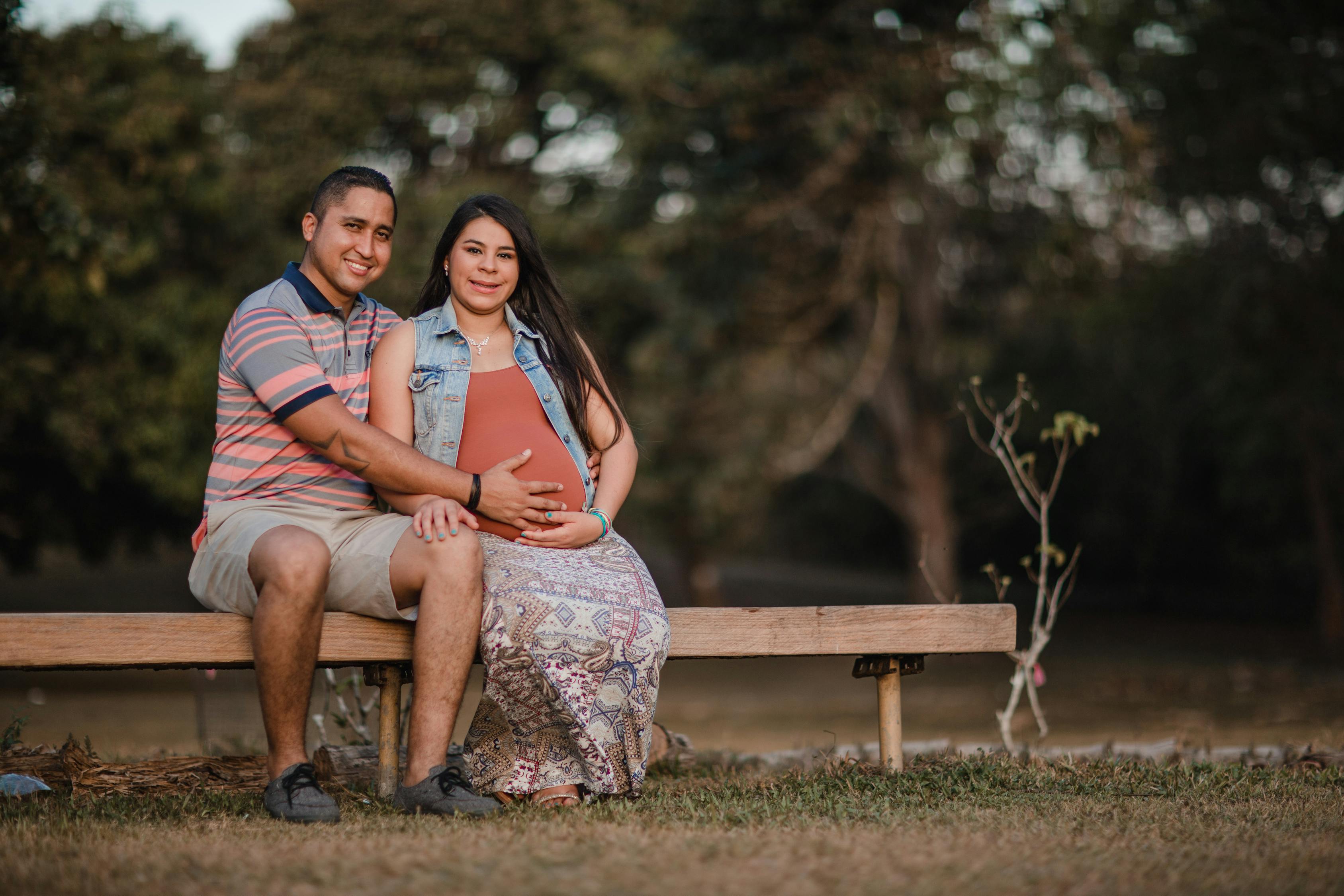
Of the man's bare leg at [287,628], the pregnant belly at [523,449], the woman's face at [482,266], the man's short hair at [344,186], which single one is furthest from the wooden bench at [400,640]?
the man's short hair at [344,186]

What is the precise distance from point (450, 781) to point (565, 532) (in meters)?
0.81

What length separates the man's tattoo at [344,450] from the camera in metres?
3.60

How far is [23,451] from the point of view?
46.0 ft

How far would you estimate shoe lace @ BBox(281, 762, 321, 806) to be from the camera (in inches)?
134

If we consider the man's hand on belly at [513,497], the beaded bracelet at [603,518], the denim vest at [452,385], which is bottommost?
the beaded bracelet at [603,518]

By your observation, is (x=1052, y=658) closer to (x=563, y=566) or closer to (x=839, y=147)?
(x=839, y=147)

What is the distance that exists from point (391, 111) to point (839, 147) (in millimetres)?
8822

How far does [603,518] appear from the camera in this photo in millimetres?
3918

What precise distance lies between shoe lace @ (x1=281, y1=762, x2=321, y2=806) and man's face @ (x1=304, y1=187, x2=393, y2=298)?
1.50m

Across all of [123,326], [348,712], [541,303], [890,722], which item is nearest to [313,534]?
[541,303]

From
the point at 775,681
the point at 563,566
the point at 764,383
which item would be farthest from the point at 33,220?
the point at 764,383

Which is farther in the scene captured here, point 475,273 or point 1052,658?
point 1052,658

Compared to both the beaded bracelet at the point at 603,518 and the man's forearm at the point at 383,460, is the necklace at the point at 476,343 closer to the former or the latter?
the man's forearm at the point at 383,460

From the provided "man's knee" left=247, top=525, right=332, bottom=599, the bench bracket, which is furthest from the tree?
the bench bracket
